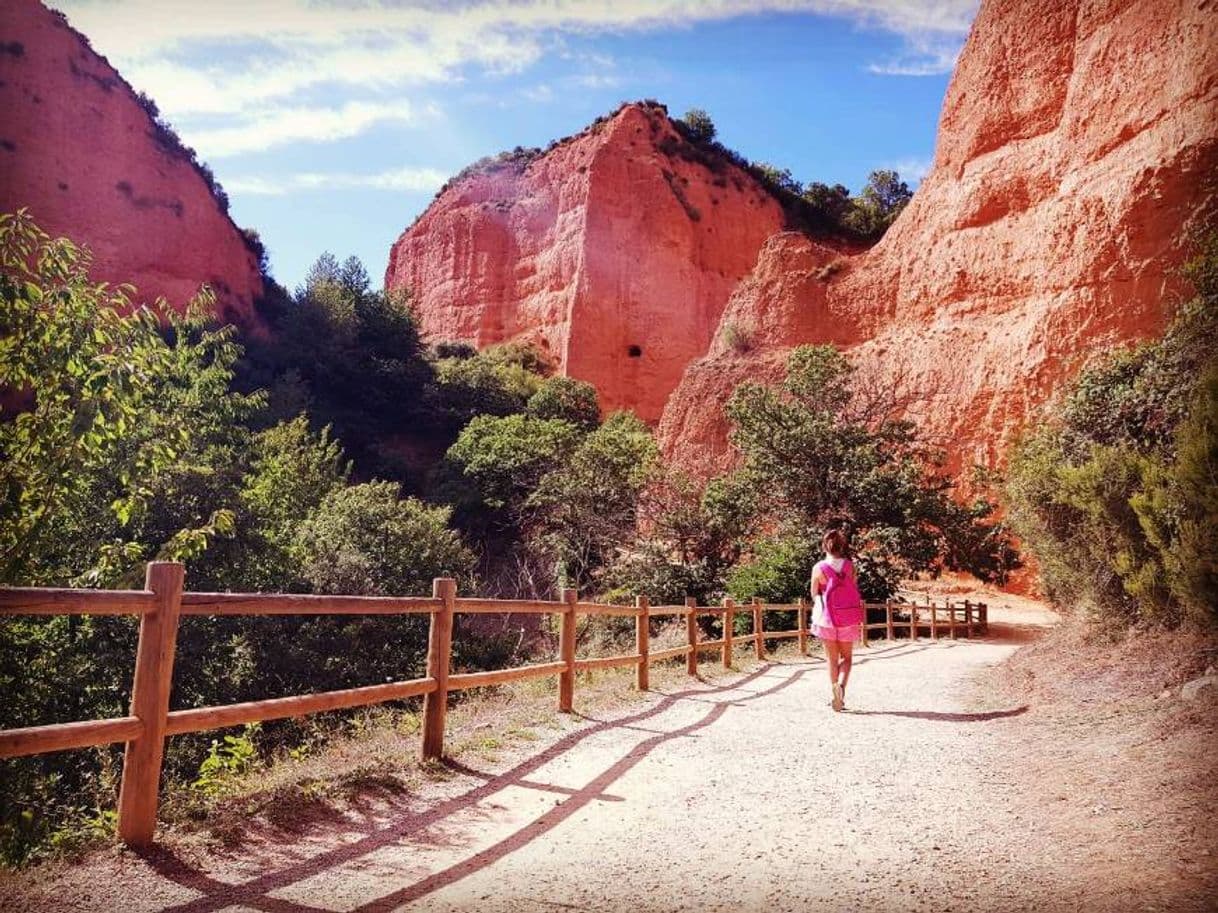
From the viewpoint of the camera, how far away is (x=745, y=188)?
68.4 metres

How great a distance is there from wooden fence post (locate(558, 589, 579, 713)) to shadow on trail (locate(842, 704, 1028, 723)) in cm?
318

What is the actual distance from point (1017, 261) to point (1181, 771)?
33.1 m

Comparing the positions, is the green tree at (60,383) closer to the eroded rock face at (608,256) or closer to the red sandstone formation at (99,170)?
the red sandstone formation at (99,170)

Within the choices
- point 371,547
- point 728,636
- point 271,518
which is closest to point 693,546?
point 371,547

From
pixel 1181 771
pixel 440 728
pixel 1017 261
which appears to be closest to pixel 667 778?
pixel 440 728

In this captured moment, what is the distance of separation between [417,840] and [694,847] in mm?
1507

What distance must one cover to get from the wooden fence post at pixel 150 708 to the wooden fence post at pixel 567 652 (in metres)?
4.55

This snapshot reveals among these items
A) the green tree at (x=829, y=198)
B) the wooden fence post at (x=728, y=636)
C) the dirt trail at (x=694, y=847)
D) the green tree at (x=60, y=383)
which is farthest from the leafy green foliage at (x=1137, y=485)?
the green tree at (x=829, y=198)

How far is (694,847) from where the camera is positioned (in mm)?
4242

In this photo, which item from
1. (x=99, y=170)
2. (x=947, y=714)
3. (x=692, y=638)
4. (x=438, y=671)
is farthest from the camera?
(x=99, y=170)

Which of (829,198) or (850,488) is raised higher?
(829,198)

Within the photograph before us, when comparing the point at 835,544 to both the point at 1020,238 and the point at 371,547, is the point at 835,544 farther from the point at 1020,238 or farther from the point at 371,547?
the point at 1020,238

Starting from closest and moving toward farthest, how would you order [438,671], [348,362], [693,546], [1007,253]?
[438,671] < [693,546] < [1007,253] < [348,362]

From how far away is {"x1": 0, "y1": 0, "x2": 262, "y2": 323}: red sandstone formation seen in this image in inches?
1606
